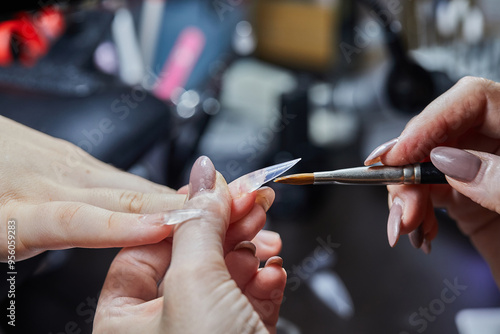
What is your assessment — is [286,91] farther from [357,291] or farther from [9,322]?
[9,322]

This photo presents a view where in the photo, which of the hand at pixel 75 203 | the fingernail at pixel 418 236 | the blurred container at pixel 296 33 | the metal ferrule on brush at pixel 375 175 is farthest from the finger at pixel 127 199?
the blurred container at pixel 296 33

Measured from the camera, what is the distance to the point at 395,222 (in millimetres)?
405

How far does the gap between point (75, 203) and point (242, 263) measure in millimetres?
148

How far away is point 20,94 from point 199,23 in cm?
48

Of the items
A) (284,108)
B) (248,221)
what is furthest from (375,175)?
(284,108)

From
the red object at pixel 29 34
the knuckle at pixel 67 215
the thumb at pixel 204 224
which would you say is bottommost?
the knuckle at pixel 67 215

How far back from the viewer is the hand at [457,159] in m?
0.33

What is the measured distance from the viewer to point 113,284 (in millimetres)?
346

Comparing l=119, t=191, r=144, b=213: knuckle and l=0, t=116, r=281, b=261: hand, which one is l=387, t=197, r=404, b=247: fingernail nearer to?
l=0, t=116, r=281, b=261: hand

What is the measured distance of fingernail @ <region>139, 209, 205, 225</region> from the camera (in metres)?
0.30

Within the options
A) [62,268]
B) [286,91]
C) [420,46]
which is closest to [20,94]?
[62,268]

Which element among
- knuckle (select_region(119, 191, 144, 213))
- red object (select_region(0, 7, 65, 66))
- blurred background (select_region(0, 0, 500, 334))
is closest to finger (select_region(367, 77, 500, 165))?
knuckle (select_region(119, 191, 144, 213))

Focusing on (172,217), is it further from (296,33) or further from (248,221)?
(296,33)

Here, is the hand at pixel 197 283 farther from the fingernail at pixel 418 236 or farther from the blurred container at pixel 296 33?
the blurred container at pixel 296 33
